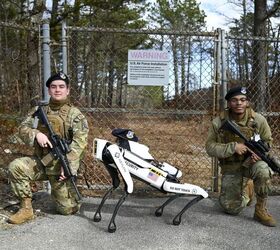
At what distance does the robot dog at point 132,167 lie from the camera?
3.87m

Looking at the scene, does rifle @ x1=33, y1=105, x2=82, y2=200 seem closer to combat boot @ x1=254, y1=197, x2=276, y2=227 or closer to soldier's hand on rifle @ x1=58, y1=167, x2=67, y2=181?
soldier's hand on rifle @ x1=58, y1=167, x2=67, y2=181

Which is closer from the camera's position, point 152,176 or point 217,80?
point 152,176

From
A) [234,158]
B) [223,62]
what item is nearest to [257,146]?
[234,158]

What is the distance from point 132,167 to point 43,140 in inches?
36.2

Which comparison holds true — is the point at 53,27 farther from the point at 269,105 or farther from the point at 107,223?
the point at 107,223

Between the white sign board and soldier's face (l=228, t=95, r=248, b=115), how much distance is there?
34.6 inches

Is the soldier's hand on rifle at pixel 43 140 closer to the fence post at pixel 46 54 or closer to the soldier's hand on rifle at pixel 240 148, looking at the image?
the fence post at pixel 46 54

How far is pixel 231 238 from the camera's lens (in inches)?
146

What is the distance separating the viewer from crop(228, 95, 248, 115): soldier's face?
4.17m

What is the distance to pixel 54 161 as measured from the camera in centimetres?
411

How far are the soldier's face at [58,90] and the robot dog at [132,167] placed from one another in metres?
0.62

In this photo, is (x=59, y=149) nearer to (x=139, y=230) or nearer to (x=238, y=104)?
(x=139, y=230)

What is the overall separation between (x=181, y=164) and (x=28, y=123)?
309cm

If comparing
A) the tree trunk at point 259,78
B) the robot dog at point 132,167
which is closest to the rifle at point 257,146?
the robot dog at point 132,167
